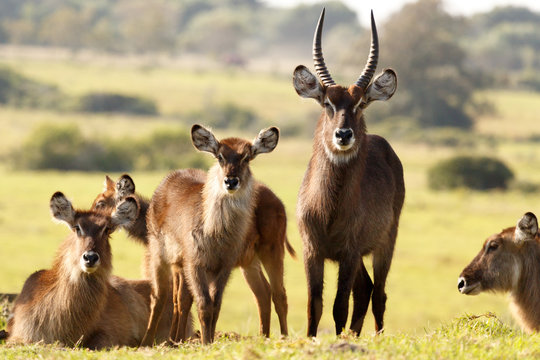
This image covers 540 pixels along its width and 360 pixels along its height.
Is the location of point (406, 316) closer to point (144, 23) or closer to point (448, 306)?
point (448, 306)

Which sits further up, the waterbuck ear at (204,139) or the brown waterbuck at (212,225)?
the waterbuck ear at (204,139)

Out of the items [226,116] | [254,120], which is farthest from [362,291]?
[226,116]

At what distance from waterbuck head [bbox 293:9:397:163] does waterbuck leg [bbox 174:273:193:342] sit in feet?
6.20

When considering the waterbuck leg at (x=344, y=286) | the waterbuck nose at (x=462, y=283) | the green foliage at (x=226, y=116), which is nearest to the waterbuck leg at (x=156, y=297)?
the waterbuck leg at (x=344, y=286)

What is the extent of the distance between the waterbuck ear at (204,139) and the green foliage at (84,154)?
46024 mm

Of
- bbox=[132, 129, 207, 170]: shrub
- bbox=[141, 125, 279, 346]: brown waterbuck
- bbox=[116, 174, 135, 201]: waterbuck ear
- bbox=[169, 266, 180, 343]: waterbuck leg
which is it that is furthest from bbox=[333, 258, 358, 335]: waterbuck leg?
bbox=[132, 129, 207, 170]: shrub

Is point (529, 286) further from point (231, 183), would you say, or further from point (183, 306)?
point (183, 306)

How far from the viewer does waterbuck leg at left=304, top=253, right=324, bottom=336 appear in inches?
307

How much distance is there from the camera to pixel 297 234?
38.7 m

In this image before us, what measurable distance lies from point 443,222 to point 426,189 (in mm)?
9294

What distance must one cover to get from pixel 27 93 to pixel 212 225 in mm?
70958

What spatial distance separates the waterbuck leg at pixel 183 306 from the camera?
27.7ft

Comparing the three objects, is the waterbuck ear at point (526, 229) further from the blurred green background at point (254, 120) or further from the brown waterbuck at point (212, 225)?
the brown waterbuck at point (212, 225)

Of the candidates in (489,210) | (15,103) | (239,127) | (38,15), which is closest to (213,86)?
(239,127)
